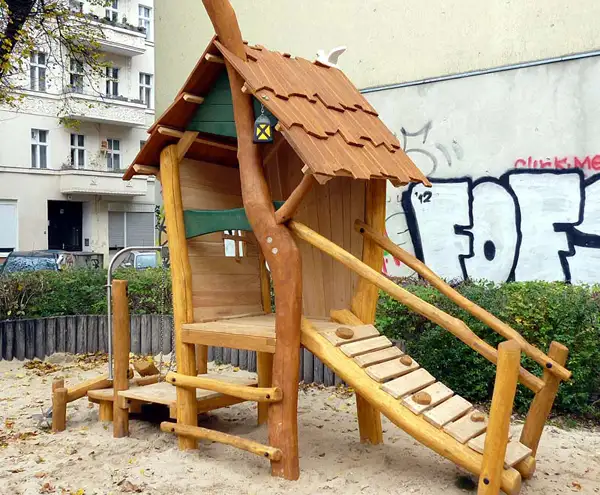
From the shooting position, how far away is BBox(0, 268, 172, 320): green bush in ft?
28.4

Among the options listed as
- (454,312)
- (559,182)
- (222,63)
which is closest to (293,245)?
(222,63)

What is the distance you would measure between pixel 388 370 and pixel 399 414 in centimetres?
38

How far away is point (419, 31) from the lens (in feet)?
32.7

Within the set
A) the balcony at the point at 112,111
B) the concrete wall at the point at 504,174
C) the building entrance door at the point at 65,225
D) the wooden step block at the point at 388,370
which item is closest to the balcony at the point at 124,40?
the balcony at the point at 112,111

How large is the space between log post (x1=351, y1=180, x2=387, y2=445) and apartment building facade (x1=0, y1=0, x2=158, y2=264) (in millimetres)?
22037

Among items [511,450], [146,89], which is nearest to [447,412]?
[511,450]

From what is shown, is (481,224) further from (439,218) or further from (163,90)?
(163,90)

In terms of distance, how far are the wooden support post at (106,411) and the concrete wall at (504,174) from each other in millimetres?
5660

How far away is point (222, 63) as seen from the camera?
15.3 ft

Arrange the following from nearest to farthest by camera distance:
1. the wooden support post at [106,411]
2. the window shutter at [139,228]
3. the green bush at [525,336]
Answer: the wooden support post at [106,411]
the green bush at [525,336]
the window shutter at [139,228]

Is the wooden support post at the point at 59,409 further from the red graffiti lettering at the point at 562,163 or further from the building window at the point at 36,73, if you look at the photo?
the building window at the point at 36,73

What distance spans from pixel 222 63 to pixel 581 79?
552 cm

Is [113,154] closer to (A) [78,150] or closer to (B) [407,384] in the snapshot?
(A) [78,150]

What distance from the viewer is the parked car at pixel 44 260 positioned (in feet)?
44.4
